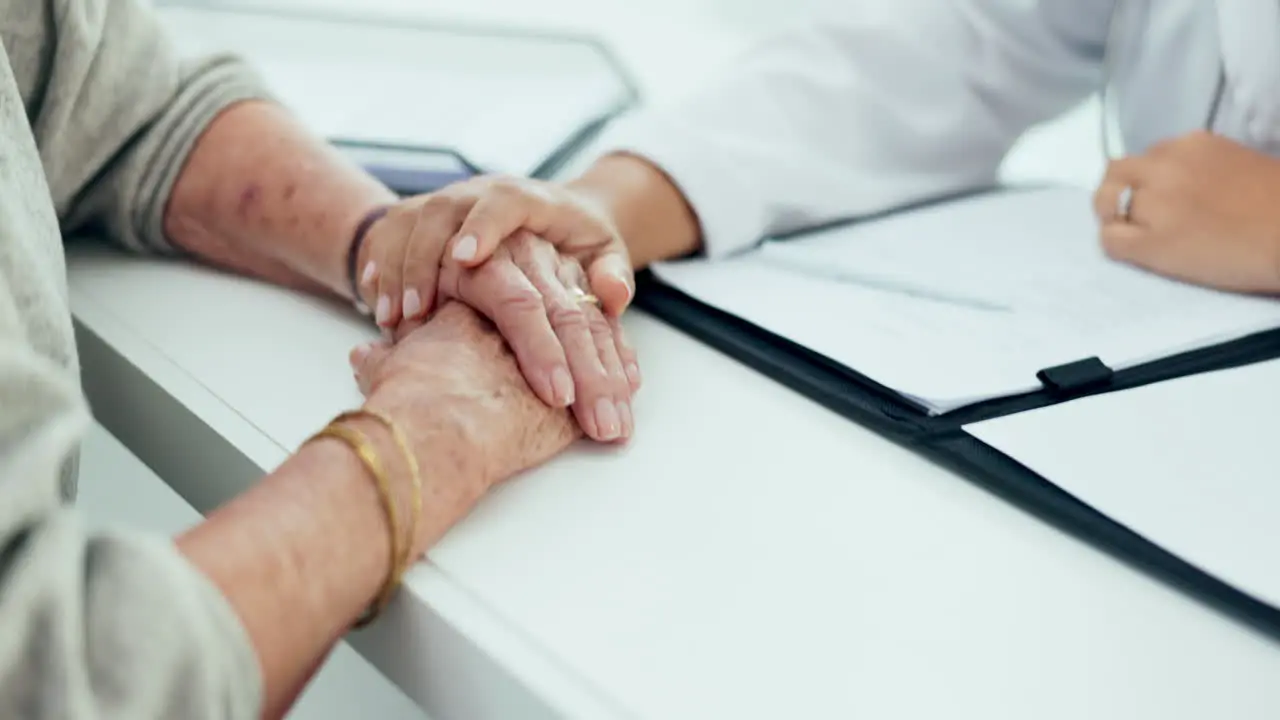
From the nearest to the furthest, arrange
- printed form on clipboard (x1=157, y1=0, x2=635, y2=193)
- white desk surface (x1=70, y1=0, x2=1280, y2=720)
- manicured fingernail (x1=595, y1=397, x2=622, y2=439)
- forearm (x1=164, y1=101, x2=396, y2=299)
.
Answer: white desk surface (x1=70, y1=0, x2=1280, y2=720) < manicured fingernail (x1=595, y1=397, x2=622, y2=439) < forearm (x1=164, y1=101, x2=396, y2=299) < printed form on clipboard (x1=157, y1=0, x2=635, y2=193)

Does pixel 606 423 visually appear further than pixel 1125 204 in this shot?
No

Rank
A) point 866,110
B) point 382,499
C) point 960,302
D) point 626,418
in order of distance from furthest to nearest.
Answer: point 866,110, point 960,302, point 626,418, point 382,499

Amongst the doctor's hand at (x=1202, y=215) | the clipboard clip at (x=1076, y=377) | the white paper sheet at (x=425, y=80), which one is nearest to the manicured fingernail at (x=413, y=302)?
the white paper sheet at (x=425, y=80)

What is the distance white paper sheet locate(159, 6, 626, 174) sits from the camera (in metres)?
0.83

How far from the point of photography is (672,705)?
1.27ft

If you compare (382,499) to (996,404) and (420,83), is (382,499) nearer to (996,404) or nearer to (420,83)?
(996,404)

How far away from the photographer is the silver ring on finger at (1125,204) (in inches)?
28.8

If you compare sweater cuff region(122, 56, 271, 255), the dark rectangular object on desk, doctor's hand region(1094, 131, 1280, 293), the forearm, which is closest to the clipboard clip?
the dark rectangular object on desk

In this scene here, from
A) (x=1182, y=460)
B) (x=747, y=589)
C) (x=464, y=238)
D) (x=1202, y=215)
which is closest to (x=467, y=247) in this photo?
(x=464, y=238)

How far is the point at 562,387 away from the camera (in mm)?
530

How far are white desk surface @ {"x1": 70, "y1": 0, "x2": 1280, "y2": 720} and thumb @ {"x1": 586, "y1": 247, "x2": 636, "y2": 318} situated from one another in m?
0.06

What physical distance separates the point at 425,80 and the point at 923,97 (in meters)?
0.43

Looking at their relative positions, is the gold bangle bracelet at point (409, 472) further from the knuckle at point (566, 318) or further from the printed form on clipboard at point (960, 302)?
the printed form on clipboard at point (960, 302)

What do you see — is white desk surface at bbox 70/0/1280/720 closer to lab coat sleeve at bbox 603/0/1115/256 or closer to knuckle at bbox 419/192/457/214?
knuckle at bbox 419/192/457/214
